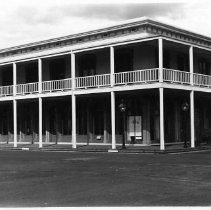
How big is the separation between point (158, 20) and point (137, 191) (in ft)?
55.6

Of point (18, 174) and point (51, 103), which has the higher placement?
point (51, 103)

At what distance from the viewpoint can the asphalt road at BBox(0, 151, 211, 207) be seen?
810 centimetres

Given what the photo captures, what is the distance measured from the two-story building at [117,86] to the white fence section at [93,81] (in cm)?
9

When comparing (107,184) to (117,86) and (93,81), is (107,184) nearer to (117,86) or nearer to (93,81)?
(117,86)

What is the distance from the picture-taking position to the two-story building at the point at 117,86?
22.6m

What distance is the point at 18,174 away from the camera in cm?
1301

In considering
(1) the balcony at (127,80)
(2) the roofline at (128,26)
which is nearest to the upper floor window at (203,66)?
(2) the roofline at (128,26)

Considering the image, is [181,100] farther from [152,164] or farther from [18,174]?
[18,174]

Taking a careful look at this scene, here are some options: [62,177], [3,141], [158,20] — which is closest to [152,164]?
[62,177]

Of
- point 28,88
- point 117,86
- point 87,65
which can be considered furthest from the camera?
point 28,88

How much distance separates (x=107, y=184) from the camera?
1028cm

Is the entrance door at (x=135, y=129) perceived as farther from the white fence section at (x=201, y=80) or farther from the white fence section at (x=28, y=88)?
the white fence section at (x=28, y=88)

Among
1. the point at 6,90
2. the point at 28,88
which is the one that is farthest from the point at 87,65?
the point at 6,90

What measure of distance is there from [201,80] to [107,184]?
1612 cm
